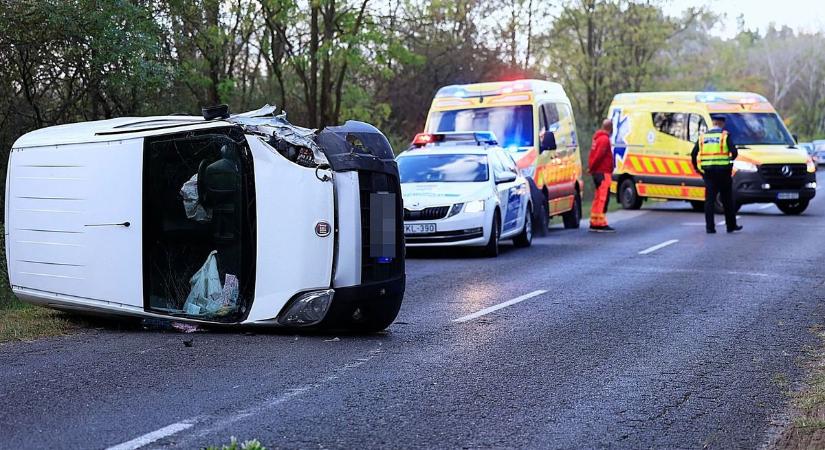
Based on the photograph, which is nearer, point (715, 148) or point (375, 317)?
point (375, 317)

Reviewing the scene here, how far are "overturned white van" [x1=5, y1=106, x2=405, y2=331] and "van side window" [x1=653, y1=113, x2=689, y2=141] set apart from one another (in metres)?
19.0

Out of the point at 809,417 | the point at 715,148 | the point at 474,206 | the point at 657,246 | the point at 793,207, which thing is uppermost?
the point at 715,148

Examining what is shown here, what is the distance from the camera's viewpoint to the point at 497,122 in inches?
854

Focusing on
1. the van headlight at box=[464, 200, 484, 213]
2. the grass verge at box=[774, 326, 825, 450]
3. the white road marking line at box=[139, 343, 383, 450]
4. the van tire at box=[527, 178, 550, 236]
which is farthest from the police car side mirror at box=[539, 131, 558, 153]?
the white road marking line at box=[139, 343, 383, 450]

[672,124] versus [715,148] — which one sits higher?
[672,124]

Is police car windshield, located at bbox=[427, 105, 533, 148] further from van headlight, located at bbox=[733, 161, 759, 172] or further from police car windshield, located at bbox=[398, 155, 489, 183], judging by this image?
van headlight, located at bbox=[733, 161, 759, 172]

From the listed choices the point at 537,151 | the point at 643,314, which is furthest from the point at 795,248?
the point at 643,314

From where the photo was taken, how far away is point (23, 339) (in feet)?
30.3

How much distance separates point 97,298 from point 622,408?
4409mm

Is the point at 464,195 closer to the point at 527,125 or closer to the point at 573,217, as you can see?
the point at 527,125

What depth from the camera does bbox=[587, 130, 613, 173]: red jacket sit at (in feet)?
71.3

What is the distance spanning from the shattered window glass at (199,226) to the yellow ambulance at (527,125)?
11.5 metres

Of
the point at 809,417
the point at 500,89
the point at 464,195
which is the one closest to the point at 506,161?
the point at 464,195

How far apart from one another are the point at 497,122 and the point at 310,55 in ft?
15.3
